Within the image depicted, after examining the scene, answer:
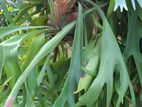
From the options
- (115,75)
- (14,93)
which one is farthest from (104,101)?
(14,93)

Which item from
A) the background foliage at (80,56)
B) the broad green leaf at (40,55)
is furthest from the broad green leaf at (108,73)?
the broad green leaf at (40,55)

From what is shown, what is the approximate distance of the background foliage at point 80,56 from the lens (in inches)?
37.9

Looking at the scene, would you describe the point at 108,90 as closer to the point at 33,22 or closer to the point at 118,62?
the point at 118,62

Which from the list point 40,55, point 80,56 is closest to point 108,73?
point 80,56

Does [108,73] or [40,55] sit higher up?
[40,55]

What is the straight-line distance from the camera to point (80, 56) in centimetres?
100

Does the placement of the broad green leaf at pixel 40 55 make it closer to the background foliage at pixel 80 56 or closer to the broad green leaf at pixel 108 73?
the background foliage at pixel 80 56

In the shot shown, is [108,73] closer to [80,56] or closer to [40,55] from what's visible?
[80,56]

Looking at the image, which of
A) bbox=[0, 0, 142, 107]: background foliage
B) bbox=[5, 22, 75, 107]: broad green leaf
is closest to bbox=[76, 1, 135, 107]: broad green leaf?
bbox=[0, 0, 142, 107]: background foliage

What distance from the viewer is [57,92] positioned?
3.93ft

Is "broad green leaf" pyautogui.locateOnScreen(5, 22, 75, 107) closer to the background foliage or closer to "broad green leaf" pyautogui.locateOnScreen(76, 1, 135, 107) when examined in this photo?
the background foliage

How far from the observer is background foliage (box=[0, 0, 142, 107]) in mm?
962

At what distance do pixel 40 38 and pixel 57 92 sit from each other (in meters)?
0.22

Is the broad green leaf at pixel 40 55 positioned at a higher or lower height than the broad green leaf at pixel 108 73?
higher
